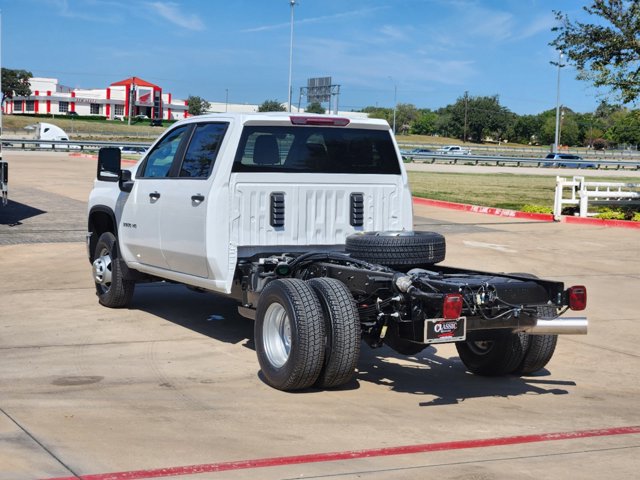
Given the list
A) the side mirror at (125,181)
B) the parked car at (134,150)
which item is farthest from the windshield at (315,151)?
the parked car at (134,150)

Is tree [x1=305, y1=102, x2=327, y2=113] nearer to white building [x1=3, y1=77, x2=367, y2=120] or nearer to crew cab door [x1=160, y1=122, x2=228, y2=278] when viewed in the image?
crew cab door [x1=160, y1=122, x2=228, y2=278]

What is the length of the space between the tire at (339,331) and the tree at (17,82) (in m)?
127

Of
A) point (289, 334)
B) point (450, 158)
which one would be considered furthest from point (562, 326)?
point (450, 158)

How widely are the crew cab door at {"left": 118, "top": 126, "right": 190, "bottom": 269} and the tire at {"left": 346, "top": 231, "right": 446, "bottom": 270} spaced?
2.30m

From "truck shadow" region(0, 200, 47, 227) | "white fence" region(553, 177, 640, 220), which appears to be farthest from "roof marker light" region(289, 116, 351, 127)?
"white fence" region(553, 177, 640, 220)

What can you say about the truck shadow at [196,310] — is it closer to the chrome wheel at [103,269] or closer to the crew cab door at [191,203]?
the chrome wheel at [103,269]

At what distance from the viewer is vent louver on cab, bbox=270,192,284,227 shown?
825cm

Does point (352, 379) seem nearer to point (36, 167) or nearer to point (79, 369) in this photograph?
point (79, 369)

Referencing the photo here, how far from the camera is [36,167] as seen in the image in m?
38.6

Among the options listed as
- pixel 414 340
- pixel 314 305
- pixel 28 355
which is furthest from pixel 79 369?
pixel 414 340

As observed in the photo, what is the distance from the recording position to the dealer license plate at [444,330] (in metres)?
6.48

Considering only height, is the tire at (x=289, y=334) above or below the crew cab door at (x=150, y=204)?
below

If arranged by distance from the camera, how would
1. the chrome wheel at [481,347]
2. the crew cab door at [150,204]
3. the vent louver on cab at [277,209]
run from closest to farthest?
the chrome wheel at [481,347] < the vent louver on cab at [277,209] < the crew cab door at [150,204]

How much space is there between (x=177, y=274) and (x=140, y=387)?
1.91 m
